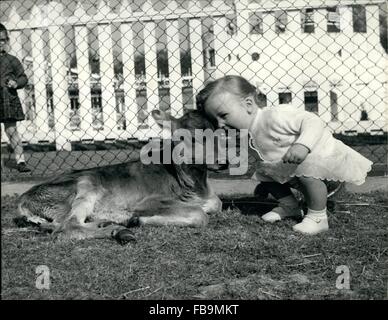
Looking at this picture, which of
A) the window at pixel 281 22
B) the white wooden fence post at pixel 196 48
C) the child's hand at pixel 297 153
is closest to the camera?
the child's hand at pixel 297 153

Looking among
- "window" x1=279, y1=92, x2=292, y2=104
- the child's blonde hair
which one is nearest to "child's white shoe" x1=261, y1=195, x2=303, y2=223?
the child's blonde hair

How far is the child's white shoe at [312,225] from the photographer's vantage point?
3883 millimetres

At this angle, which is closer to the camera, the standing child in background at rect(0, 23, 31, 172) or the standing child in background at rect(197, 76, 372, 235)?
the standing child in background at rect(197, 76, 372, 235)

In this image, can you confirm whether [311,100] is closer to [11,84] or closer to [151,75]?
[151,75]

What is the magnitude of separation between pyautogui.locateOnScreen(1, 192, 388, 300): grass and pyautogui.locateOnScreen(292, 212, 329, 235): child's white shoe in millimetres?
62

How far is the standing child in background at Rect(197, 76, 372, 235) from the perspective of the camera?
3.95m

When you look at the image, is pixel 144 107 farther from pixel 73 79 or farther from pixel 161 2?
pixel 161 2

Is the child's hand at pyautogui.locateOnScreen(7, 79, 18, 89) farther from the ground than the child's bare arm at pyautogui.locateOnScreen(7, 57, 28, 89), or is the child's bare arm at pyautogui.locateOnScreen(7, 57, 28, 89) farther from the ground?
the child's bare arm at pyautogui.locateOnScreen(7, 57, 28, 89)

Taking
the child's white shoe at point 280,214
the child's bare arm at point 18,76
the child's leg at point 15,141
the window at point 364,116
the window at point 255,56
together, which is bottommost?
the child's white shoe at point 280,214

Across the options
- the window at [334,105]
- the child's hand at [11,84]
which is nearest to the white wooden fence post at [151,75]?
the child's hand at [11,84]

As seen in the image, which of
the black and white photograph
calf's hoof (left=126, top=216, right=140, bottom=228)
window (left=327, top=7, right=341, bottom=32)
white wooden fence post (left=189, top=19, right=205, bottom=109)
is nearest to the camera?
the black and white photograph

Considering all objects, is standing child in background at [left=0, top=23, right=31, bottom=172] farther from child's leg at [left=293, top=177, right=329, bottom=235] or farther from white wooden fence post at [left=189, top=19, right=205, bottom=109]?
child's leg at [left=293, top=177, right=329, bottom=235]

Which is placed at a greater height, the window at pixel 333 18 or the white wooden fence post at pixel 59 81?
the window at pixel 333 18

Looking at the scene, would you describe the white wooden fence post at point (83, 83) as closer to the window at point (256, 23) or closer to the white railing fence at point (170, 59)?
the white railing fence at point (170, 59)
